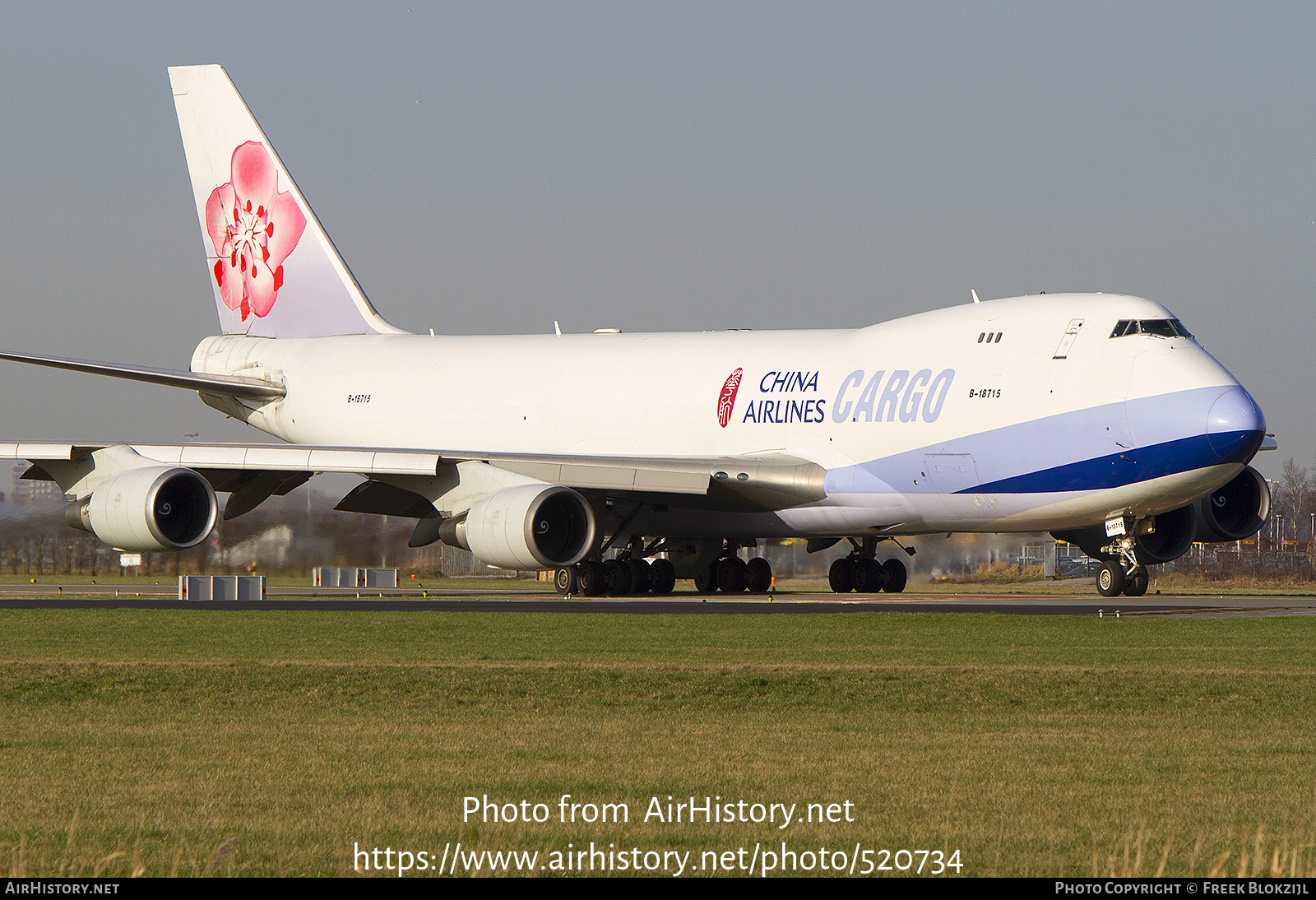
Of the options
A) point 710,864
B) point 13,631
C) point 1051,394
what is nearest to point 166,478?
point 13,631

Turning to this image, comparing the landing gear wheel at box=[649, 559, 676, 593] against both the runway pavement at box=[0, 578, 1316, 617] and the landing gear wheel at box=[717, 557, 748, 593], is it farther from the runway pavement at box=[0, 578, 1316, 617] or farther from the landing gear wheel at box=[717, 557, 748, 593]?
the landing gear wheel at box=[717, 557, 748, 593]

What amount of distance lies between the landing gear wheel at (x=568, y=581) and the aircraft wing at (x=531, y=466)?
2.33 m

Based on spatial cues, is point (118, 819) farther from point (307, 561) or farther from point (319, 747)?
point (307, 561)

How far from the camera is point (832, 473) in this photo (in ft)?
92.1

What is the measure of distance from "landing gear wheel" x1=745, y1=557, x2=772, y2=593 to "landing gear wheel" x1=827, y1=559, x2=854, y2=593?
4.36 ft

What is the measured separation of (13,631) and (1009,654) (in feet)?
40.0

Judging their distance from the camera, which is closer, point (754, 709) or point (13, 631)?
point (754, 709)

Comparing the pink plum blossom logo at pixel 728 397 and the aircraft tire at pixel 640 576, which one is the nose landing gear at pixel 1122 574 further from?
the aircraft tire at pixel 640 576

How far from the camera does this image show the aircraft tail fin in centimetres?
3788

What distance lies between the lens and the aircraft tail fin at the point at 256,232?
3788 cm

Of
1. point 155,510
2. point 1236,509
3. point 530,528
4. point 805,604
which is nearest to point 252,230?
point 155,510

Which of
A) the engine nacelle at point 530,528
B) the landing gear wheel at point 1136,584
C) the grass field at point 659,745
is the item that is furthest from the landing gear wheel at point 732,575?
the grass field at point 659,745

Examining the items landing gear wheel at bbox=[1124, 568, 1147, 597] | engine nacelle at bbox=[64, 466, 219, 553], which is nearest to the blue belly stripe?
landing gear wheel at bbox=[1124, 568, 1147, 597]

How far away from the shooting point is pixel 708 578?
33219mm
